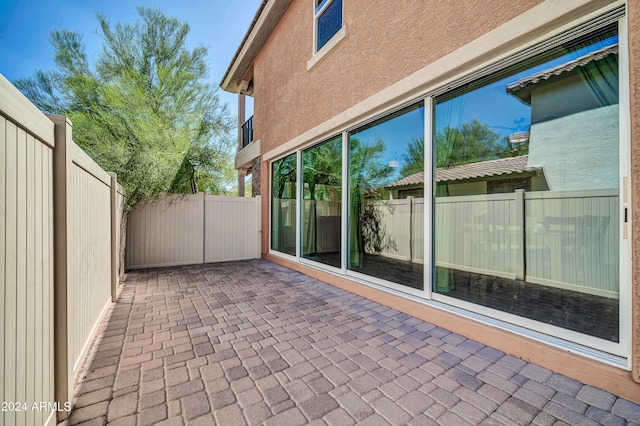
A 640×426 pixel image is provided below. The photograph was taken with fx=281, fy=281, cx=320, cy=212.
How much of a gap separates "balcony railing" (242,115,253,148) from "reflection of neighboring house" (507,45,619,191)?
26.9 feet

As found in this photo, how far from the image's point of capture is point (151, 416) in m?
1.79

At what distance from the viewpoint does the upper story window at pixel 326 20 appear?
516cm

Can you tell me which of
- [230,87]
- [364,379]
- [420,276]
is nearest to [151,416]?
[364,379]

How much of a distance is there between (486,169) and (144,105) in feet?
23.3

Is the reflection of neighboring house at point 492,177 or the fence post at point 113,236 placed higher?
the reflection of neighboring house at point 492,177

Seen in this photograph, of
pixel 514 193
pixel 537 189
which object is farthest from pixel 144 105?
pixel 537 189

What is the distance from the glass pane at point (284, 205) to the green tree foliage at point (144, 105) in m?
2.35

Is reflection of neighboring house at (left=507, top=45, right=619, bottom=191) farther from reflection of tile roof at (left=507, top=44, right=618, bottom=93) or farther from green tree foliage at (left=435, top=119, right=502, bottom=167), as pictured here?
green tree foliage at (left=435, top=119, right=502, bottom=167)

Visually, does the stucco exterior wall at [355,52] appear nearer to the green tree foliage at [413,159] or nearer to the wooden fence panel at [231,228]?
the green tree foliage at [413,159]

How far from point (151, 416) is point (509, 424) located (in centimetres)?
225

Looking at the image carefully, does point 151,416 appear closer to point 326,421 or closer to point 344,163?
point 326,421

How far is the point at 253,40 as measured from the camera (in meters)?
7.96

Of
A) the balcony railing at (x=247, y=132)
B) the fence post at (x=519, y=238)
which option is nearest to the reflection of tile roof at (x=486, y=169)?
the fence post at (x=519, y=238)

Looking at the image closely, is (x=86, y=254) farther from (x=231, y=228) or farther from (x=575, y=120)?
(x=231, y=228)
